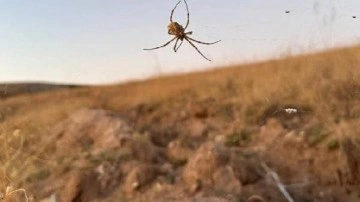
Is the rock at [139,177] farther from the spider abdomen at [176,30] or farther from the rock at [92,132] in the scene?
the spider abdomen at [176,30]

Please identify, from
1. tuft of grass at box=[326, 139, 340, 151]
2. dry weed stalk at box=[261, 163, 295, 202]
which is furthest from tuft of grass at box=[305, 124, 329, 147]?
dry weed stalk at box=[261, 163, 295, 202]

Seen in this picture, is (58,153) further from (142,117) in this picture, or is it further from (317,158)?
(317,158)

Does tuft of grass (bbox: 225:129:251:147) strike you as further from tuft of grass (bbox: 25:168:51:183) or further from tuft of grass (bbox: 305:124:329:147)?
tuft of grass (bbox: 25:168:51:183)

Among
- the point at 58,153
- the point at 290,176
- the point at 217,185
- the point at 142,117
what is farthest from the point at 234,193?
the point at 142,117

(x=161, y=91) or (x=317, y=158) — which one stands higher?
(x=161, y=91)

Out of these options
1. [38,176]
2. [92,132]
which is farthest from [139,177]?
[92,132]

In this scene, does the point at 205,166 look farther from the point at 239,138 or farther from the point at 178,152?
the point at 239,138

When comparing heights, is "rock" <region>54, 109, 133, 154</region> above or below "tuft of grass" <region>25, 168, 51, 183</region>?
above

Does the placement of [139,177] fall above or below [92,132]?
below

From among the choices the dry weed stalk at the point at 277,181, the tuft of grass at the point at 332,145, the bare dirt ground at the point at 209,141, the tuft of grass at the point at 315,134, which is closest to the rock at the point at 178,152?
the bare dirt ground at the point at 209,141
